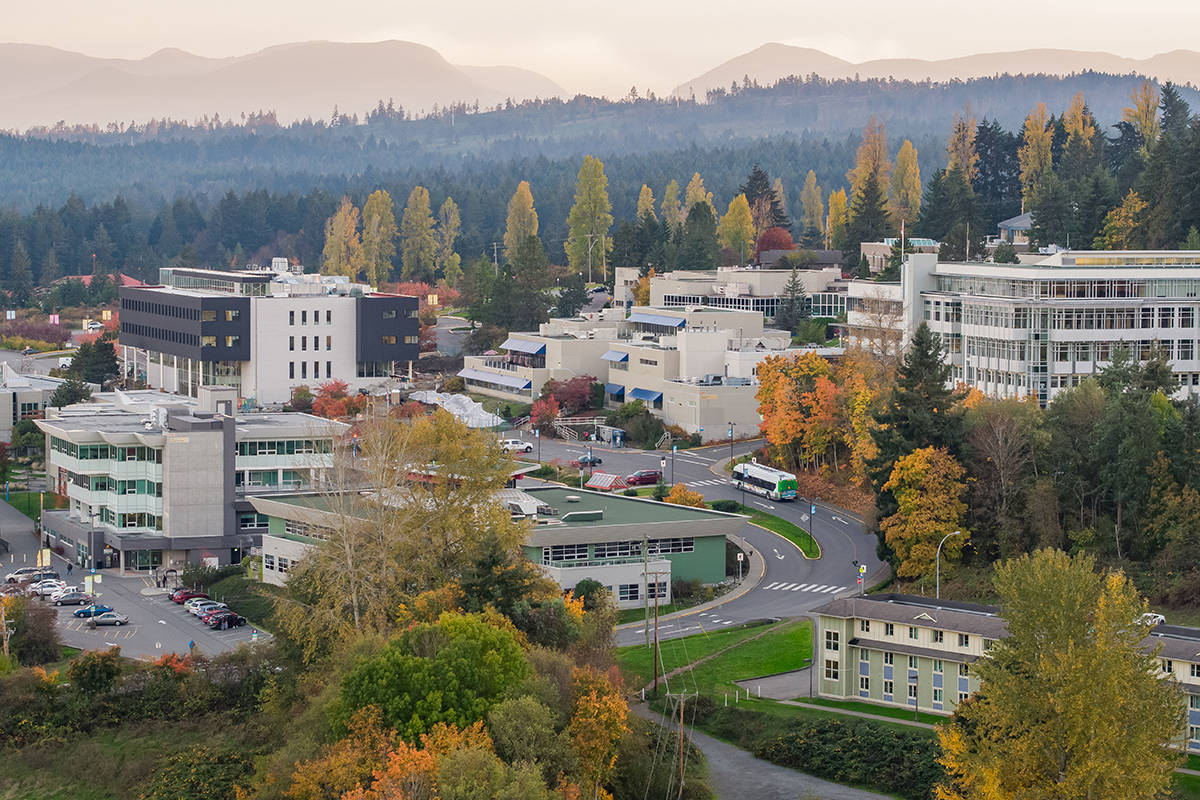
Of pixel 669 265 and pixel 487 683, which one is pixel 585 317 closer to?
pixel 669 265

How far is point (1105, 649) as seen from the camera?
38.1 metres

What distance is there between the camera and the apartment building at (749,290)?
10781 cm

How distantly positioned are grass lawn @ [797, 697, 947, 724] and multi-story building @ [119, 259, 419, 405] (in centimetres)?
5991

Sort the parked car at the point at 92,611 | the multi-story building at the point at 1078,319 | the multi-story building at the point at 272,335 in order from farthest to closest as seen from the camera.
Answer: the multi-story building at the point at 272,335, the multi-story building at the point at 1078,319, the parked car at the point at 92,611

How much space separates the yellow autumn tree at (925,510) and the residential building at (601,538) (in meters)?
5.78

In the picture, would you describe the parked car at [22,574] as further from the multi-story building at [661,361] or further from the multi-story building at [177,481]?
the multi-story building at [661,361]

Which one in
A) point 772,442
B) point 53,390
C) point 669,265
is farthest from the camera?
point 669,265

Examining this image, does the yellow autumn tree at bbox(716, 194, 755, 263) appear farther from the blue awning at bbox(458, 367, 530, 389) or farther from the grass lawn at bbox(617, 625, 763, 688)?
the grass lawn at bbox(617, 625, 763, 688)

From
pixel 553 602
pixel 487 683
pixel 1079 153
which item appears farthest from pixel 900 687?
pixel 1079 153

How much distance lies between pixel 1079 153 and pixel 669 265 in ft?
89.0

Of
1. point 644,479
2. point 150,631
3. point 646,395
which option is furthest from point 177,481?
point 646,395

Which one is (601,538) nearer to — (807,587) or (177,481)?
(807,587)

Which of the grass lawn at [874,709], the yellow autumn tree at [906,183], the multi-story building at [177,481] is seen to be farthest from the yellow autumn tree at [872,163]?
the grass lawn at [874,709]

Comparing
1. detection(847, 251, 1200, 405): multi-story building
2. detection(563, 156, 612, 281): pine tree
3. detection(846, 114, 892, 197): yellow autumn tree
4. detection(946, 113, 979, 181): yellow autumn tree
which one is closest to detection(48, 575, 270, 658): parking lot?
detection(847, 251, 1200, 405): multi-story building
